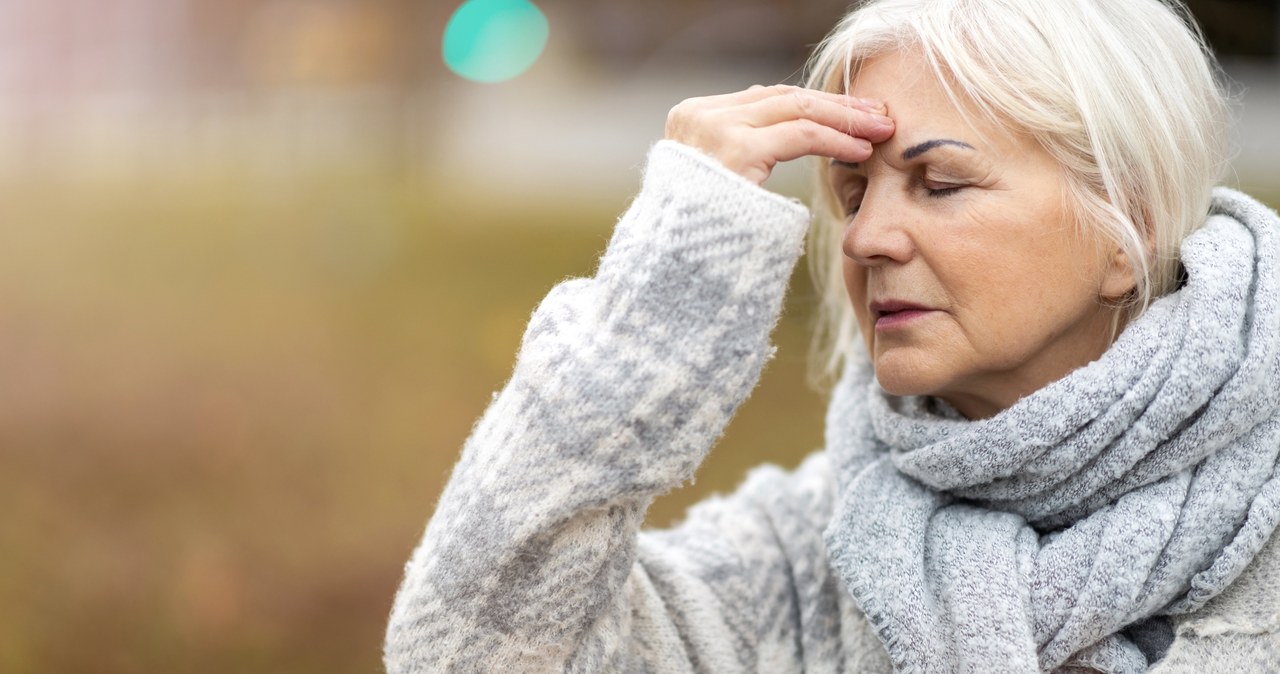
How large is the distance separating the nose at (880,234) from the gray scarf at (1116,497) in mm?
245

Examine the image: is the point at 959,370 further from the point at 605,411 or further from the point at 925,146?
the point at 605,411

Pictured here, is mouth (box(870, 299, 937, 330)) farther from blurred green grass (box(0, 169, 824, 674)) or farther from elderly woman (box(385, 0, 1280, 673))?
blurred green grass (box(0, 169, 824, 674))

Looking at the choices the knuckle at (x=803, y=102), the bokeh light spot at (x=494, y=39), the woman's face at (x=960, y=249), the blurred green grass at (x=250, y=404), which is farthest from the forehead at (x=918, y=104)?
the bokeh light spot at (x=494, y=39)

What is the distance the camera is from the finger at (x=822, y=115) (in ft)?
4.69

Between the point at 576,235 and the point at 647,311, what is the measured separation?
313 centimetres

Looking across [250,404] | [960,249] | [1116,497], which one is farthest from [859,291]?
[250,404]

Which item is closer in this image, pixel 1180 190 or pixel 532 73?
pixel 1180 190

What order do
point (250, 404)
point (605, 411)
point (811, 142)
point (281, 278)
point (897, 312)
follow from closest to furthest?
point (605, 411)
point (811, 142)
point (897, 312)
point (250, 404)
point (281, 278)

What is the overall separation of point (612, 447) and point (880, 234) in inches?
18.6

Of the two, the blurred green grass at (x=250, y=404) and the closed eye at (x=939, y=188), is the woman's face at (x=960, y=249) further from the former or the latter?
the blurred green grass at (x=250, y=404)

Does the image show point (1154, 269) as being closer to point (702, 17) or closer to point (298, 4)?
point (702, 17)

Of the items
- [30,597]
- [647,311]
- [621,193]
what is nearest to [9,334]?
[30,597]

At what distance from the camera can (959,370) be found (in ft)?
4.96

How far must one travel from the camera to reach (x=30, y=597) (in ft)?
11.3
